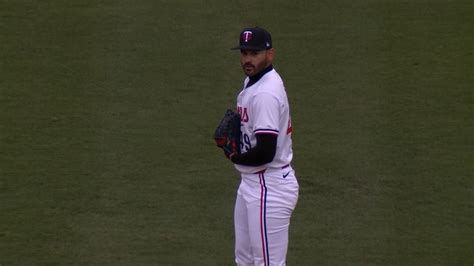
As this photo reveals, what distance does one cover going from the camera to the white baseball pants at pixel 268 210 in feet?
19.0

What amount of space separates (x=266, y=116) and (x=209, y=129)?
3211 millimetres

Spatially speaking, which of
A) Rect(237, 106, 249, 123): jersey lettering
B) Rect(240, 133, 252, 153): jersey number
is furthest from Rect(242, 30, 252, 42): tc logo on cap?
Rect(240, 133, 252, 153): jersey number

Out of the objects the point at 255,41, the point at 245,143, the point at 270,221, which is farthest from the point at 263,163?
the point at 255,41

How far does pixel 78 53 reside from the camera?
967 centimetres

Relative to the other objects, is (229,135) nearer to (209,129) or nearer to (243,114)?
(243,114)

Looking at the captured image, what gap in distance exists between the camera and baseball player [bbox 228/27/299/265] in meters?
5.72

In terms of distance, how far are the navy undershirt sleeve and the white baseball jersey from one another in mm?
34

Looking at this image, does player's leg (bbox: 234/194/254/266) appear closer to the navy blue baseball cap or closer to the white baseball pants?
the white baseball pants

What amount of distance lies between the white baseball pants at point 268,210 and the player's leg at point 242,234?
0.24 ft

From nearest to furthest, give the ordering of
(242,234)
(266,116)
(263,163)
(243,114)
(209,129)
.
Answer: (266,116), (263,163), (243,114), (242,234), (209,129)

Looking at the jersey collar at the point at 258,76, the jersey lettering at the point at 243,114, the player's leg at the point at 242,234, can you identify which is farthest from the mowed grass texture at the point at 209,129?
the jersey collar at the point at 258,76

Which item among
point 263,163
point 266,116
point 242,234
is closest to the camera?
point 266,116

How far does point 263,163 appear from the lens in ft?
18.8

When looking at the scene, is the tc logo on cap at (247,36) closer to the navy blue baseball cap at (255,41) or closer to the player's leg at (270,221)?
the navy blue baseball cap at (255,41)
